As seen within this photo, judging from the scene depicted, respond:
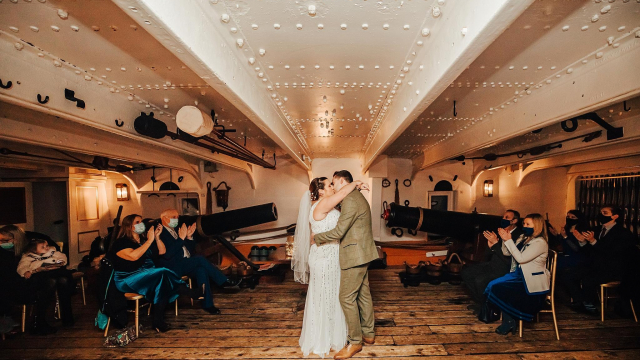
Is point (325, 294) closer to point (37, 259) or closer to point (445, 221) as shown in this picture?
point (445, 221)

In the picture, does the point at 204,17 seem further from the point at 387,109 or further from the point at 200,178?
the point at 200,178

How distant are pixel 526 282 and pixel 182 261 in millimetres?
4306

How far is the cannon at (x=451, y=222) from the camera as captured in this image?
191 inches

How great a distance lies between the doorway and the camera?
692 cm

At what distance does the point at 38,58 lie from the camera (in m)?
1.79

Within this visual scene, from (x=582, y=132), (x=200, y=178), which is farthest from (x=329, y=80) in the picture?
(x=200, y=178)

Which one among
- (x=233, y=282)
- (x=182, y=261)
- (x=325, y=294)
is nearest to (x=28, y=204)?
(x=182, y=261)

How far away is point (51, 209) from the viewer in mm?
6996

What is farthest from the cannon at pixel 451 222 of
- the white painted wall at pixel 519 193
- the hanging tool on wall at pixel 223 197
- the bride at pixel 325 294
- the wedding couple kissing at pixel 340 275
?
the hanging tool on wall at pixel 223 197

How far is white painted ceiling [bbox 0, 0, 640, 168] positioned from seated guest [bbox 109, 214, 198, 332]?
1.51 metres

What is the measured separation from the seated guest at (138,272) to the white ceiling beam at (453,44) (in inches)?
126

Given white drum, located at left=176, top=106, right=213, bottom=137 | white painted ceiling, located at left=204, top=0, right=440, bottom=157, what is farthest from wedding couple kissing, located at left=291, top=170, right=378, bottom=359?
white drum, located at left=176, top=106, right=213, bottom=137

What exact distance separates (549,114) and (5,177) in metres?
9.77

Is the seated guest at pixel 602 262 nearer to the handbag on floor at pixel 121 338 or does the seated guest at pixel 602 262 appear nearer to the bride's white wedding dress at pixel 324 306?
the bride's white wedding dress at pixel 324 306
